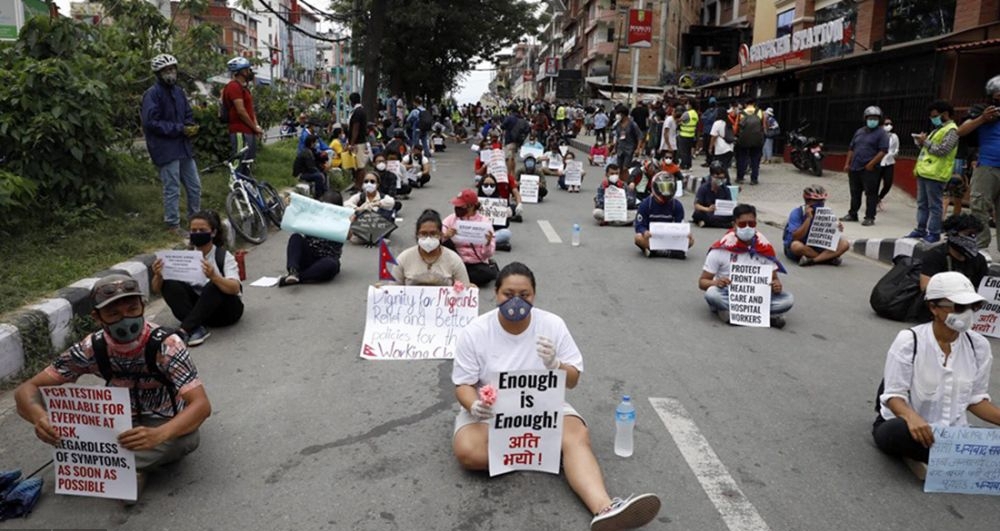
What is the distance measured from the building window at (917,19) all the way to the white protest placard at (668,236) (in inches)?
452

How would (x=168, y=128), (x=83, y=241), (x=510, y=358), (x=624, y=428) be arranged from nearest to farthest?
(x=510, y=358) → (x=624, y=428) → (x=83, y=241) → (x=168, y=128)

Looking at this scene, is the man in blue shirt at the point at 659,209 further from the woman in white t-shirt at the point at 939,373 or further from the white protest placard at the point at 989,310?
the woman in white t-shirt at the point at 939,373

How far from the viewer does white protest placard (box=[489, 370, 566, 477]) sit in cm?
384

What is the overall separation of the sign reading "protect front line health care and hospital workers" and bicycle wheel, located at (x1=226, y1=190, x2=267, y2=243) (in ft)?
58.4

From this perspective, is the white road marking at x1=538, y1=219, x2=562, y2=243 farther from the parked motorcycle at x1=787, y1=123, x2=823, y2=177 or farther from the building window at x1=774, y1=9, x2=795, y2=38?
the building window at x1=774, y1=9, x2=795, y2=38

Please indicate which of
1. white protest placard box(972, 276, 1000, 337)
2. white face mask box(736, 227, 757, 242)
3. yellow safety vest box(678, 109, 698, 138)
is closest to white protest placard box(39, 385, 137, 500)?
white face mask box(736, 227, 757, 242)

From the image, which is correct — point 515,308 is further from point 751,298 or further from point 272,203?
point 272,203

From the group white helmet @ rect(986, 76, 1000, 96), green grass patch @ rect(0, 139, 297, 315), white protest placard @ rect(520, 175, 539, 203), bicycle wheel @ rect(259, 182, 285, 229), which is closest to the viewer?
green grass patch @ rect(0, 139, 297, 315)

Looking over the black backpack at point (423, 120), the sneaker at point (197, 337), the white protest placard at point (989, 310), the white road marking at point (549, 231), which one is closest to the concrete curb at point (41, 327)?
the sneaker at point (197, 337)

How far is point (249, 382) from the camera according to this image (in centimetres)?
534

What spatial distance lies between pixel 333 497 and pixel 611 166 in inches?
450

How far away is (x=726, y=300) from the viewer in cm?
721

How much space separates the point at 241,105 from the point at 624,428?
351 inches

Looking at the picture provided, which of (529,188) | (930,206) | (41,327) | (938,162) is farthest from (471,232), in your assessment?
(529,188)
